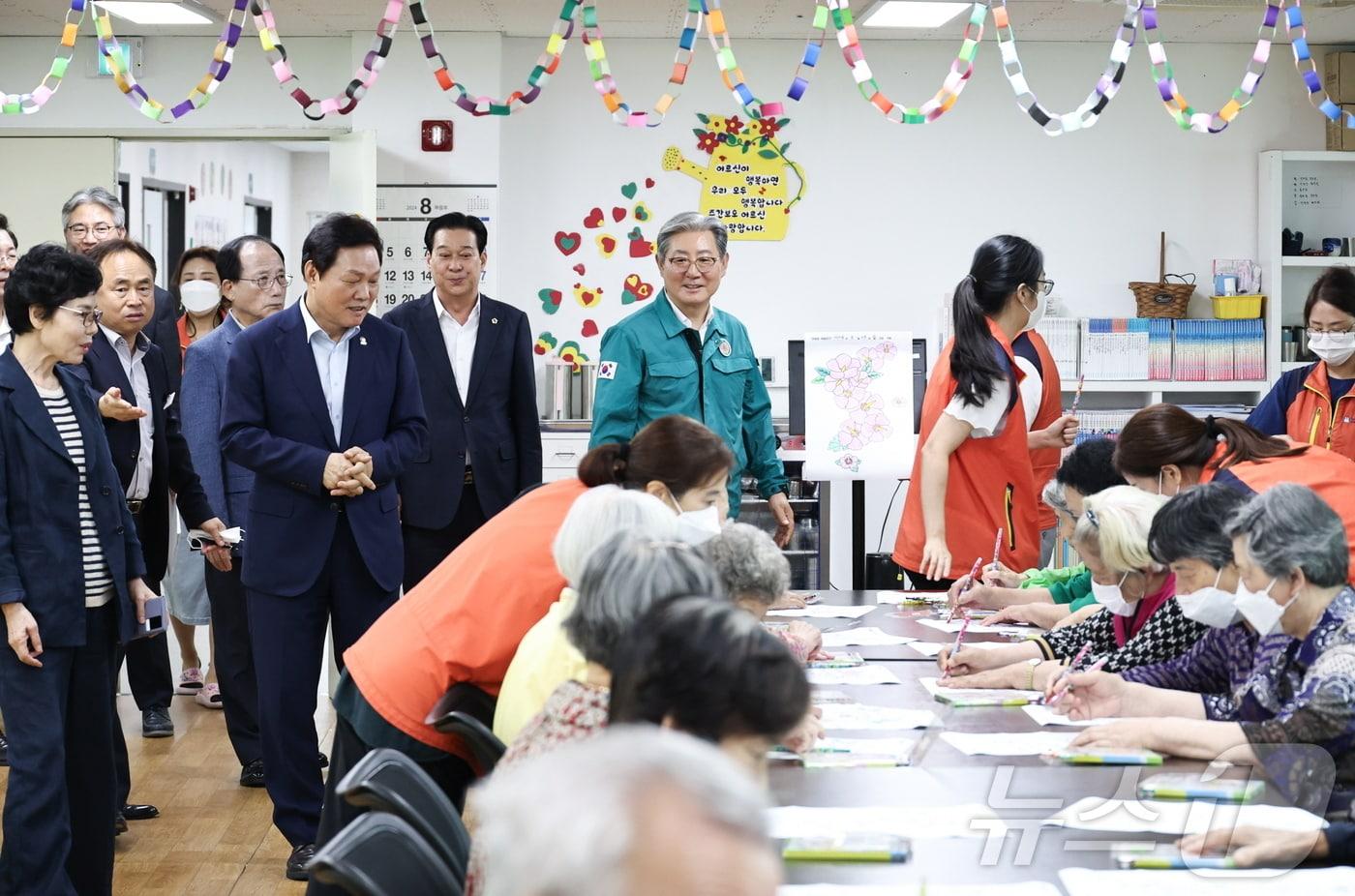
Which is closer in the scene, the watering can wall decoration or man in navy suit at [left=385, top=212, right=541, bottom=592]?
man in navy suit at [left=385, top=212, right=541, bottom=592]

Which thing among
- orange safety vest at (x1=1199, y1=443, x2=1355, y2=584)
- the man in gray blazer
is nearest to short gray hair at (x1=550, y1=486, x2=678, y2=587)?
orange safety vest at (x1=1199, y1=443, x2=1355, y2=584)

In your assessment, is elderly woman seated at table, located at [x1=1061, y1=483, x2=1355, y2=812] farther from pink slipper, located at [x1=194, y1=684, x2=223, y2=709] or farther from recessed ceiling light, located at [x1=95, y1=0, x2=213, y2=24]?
recessed ceiling light, located at [x1=95, y1=0, x2=213, y2=24]

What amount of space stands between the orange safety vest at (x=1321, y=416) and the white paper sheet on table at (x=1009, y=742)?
2.64 meters

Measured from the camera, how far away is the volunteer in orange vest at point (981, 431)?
12.7ft

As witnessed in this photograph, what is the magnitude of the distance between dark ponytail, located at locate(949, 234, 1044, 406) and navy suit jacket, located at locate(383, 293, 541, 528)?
1.48 metres

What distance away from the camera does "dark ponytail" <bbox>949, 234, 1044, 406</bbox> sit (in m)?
3.83

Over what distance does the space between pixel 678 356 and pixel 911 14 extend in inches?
128

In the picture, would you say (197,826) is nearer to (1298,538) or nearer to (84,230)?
(84,230)

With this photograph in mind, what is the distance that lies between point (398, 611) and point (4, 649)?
100 cm

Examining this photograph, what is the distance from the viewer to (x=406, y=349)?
3.83m

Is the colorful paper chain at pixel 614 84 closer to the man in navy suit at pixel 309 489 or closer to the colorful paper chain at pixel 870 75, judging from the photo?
the colorful paper chain at pixel 870 75

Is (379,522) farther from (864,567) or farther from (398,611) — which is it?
(864,567)

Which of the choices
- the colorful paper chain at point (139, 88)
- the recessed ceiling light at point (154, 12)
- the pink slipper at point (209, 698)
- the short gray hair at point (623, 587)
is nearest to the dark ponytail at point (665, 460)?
the short gray hair at point (623, 587)

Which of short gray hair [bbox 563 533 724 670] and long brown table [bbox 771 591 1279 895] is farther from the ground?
short gray hair [bbox 563 533 724 670]
